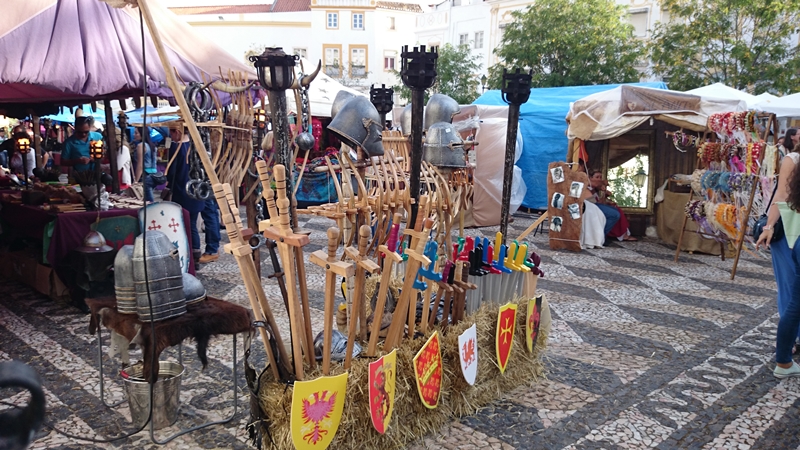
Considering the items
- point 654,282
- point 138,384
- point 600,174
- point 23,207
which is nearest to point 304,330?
point 138,384

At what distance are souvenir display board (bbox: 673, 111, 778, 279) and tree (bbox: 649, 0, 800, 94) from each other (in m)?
11.0

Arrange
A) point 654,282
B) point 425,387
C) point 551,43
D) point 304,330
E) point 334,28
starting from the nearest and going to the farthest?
1. point 304,330
2. point 425,387
3. point 654,282
4. point 551,43
5. point 334,28

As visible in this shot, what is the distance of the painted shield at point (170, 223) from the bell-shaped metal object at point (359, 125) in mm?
2030

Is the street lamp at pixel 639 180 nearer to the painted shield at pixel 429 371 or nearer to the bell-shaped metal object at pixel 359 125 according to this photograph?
the bell-shaped metal object at pixel 359 125

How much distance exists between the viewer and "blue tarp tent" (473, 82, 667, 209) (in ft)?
36.9

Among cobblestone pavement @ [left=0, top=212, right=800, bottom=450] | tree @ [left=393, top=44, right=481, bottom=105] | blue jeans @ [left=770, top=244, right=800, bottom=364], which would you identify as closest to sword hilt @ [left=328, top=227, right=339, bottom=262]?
cobblestone pavement @ [left=0, top=212, right=800, bottom=450]

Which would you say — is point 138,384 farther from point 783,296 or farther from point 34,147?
point 34,147

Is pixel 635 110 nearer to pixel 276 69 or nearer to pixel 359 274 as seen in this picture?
Answer: pixel 276 69

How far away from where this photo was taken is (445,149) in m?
4.56

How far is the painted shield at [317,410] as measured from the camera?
246cm

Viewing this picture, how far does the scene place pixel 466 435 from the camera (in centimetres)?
319

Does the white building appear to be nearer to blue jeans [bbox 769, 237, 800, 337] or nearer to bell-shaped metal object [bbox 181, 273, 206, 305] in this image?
blue jeans [bbox 769, 237, 800, 337]

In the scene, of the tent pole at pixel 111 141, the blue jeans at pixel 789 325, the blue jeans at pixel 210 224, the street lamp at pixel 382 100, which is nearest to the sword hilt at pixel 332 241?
the blue jeans at pixel 789 325

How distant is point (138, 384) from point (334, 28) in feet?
121
